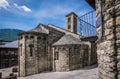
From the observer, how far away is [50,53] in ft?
63.0

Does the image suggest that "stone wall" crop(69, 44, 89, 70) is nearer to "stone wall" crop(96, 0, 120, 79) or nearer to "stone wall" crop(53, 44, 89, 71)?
"stone wall" crop(53, 44, 89, 71)

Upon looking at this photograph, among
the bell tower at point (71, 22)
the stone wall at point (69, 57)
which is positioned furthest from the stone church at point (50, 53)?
the bell tower at point (71, 22)

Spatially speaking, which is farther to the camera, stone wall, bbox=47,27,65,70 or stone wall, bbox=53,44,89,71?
stone wall, bbox=47,27,65,70

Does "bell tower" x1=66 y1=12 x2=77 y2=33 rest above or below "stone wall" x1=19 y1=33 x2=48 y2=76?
above

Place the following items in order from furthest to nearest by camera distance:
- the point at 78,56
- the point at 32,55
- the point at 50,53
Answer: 1. the point at 50,53
2. the point at 32,55
3. the point at 78,56

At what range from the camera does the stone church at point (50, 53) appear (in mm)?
17297

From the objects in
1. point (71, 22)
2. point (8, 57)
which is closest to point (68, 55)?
point (71, 22)

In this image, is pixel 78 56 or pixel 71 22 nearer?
pixel 78 56

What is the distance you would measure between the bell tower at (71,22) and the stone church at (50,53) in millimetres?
2516

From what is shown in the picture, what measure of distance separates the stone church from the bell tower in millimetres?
2516

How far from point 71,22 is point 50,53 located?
6326mm

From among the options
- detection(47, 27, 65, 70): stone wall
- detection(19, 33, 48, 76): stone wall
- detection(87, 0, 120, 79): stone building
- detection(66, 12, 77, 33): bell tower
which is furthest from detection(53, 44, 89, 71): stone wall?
detection(87, 0, 120, 79): stone building

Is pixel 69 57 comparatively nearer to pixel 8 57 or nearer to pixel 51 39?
pixel 51 39

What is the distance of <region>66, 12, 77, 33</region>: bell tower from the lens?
21.8 meters
